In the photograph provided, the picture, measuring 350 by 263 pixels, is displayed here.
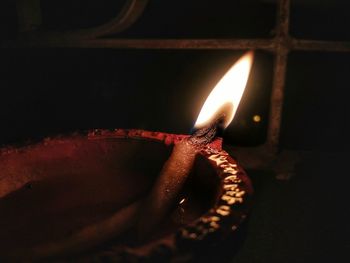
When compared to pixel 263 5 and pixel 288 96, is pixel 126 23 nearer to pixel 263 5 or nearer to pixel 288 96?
pixel 263 5

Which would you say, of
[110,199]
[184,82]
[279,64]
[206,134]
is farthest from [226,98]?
[184,82]

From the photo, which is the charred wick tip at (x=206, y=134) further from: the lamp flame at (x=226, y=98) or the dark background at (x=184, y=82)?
the dark background at (x=184, y=82)

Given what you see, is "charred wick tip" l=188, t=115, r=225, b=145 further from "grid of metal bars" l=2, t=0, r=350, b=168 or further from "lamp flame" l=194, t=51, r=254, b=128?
"grid of metal bars" l=2, t=0, r=350, b=168

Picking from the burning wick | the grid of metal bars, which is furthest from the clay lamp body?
the grid of metal bars

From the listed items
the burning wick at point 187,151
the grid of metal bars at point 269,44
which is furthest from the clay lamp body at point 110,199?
the grid of metal bars at point 269,44

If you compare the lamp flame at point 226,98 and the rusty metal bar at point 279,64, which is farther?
the rusty metal bar at point 279,64

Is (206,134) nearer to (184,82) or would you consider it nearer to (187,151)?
(187,151)
